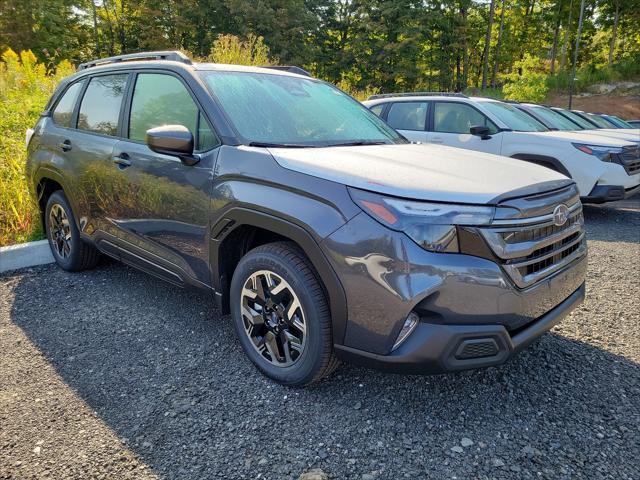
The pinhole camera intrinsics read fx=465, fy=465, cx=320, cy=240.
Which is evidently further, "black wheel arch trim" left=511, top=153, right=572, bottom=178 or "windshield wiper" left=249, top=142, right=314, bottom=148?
"black wheel arch trim" left=511, top=153, right=572, bottom=178

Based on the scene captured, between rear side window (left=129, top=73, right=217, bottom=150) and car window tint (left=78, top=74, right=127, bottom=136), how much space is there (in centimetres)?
23

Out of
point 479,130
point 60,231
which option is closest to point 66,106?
point 60,231

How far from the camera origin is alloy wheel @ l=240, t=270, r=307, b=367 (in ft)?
7.86

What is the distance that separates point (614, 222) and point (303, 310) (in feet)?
20.8

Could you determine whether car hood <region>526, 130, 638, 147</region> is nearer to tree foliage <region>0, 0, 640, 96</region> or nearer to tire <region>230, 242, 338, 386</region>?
tire <region>230, 242, 338, 386</region>

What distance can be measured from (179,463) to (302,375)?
70 cm

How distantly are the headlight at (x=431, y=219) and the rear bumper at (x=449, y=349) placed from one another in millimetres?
353

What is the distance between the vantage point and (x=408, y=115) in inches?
303

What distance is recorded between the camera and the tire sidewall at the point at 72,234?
3.99 metres

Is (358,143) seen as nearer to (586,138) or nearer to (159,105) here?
(159,105)

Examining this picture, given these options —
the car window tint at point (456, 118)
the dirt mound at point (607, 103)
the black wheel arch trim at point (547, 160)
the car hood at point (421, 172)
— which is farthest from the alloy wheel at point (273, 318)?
the dirt mound at point (607, 103)

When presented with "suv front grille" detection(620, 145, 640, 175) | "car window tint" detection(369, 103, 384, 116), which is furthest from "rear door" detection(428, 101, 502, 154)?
"suv front grille" detection(620, 145, 640, 175)

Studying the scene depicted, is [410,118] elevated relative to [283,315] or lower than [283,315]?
elevated

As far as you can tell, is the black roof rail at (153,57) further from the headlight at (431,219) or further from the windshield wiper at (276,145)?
the headlight at (431,219)
